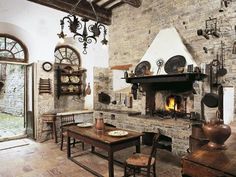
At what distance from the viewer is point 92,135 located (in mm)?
3072

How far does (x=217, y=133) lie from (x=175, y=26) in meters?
3.55

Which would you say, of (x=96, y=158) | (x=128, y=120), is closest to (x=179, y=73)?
(x=128, y=120)

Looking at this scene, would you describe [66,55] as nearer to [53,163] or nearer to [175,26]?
[175,26]

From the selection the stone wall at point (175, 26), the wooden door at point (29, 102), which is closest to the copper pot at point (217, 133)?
the stone wall at point (175, 26)

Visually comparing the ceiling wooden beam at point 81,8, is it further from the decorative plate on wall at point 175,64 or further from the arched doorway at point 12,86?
the decorative plate on wall at point 175,64

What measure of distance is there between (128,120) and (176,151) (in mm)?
1482

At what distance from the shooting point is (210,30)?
3848mm

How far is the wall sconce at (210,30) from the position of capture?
385 cm

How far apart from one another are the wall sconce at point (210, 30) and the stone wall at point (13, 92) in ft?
23.0

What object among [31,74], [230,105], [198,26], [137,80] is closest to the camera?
[230,105]

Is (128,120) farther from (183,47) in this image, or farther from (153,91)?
(183,47)

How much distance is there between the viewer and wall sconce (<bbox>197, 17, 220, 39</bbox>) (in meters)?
3.85

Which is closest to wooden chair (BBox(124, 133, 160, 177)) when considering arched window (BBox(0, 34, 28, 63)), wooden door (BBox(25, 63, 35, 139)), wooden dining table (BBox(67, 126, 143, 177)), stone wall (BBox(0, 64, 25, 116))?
wooden dining table (BBox(67, 126, 143, 177))

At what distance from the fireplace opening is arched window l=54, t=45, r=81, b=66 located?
3728mm
